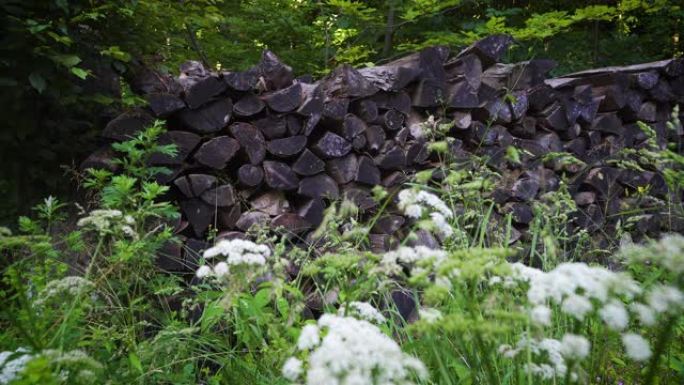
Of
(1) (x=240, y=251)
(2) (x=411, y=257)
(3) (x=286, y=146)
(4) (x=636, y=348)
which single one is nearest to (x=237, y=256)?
(1) (x=240, y=251)

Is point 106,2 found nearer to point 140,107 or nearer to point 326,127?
point 140,107

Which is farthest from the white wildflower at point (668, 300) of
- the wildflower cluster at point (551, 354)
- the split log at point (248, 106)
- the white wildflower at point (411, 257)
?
the split log at point (248, 106)

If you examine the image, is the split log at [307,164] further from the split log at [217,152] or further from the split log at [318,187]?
the split log at [217,152]

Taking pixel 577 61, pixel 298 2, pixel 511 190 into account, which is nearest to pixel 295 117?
pixel 511 190

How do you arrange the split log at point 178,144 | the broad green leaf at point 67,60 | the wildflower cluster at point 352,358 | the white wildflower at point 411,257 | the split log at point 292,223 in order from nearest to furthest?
the wildflower cluster at point 352,358 < the white wildflower at point 411,257 < the broad green leaf at point 67,60 < the split log at point 178,144 < the split log at point 292,223

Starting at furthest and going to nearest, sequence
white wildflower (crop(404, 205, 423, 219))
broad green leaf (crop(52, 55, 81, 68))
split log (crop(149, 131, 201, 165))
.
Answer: split log (crop(149, 131, 201, 165)), broad green leaf (crop(52, 55, 81, 68)), white wildflower (crop(404, 205, 423, 219))

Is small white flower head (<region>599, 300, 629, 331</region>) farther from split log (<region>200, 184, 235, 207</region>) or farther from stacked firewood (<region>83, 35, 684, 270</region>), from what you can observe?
split log (<region>200, 184, 235, 207</region>)

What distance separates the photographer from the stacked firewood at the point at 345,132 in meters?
2.39

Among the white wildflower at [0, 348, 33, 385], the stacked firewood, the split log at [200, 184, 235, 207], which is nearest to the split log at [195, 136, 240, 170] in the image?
the stacked firewood

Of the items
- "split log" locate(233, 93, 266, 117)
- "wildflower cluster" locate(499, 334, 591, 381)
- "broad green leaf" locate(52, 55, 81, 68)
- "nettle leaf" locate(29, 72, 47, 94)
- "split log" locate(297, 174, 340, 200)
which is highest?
"wildflower cluster" locate(499, 334, 591, 381)

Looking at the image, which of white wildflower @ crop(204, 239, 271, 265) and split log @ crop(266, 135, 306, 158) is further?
split log @ crop(266, 135, 306, 158)

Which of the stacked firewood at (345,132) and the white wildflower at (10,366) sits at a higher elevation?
the white wildflower at (10,366)

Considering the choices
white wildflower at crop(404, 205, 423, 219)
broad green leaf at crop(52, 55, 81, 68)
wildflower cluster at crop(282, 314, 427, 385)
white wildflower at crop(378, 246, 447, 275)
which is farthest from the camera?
broad green leaf at crop(52, 55, 81, 68)

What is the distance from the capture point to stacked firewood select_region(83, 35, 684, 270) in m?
2.39
